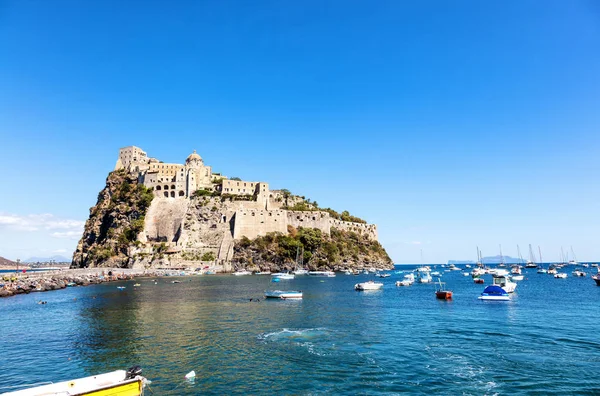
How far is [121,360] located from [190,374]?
4171 mm

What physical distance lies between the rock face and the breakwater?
6.18 meters

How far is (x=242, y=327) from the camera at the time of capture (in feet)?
72.2

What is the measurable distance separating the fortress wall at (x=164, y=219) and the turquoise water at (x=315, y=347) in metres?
52.1

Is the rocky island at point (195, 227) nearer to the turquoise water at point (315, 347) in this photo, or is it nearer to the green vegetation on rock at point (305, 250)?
the green vegetation on rock at point (305, 250)

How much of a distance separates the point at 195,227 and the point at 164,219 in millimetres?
7590

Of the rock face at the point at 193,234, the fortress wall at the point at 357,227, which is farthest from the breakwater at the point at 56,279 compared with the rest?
the fortress wall at the point at 357,227

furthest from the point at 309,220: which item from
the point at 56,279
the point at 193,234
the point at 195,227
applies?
the point at 56,279

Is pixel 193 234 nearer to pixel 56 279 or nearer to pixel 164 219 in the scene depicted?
pixel 164 219

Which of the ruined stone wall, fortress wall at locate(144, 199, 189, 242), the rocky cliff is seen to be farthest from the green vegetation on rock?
the rocky cliff

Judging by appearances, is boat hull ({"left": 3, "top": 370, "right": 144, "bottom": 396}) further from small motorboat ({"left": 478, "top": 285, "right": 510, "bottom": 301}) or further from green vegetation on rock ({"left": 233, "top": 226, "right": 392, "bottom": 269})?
green vegetation on rock ({"left": 233, "top": 226, "right": 392, "bottom": 269})

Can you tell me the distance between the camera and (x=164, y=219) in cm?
8388

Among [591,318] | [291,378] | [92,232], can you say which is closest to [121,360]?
[291,378]

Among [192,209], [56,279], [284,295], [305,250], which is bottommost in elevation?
[284,295]

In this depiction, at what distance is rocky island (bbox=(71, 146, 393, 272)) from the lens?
79875 mm
